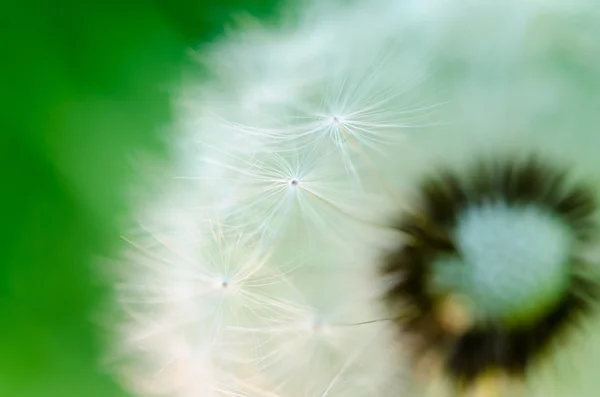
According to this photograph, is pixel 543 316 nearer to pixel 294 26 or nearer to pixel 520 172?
pixel 520 172

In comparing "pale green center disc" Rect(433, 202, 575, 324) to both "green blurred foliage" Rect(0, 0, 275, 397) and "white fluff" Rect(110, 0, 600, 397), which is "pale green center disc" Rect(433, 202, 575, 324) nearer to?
"white fluff" Rect(110, 0, 600, 397)

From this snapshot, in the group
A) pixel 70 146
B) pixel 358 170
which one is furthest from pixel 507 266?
pixel 70 146

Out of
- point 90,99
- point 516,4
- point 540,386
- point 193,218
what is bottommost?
point 540,386

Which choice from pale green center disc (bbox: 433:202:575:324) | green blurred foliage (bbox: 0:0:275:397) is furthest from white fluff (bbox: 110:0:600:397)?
green blurred foliage (bbox: 0:0:275:397)

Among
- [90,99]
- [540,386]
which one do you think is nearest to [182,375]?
[540,386]

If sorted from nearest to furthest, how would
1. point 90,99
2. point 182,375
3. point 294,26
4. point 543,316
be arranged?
point 543,316 → point 182,375 → point 294,26 → point 90,99

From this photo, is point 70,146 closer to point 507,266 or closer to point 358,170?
point 358,170
